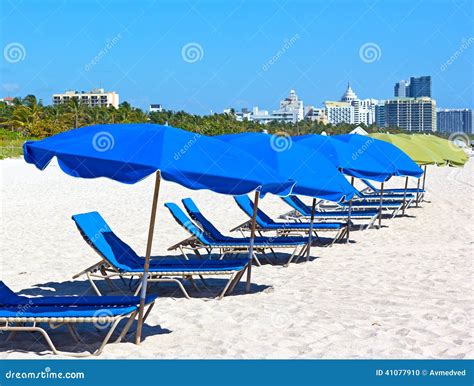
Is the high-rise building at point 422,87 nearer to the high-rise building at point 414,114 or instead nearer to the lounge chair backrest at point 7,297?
the high-rise building at point 414,114

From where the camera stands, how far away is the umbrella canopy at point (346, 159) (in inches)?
484

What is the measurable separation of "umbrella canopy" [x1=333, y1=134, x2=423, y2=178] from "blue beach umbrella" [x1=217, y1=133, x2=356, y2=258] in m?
3.43

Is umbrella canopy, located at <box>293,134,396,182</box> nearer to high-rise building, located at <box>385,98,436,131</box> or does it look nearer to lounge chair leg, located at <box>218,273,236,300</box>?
lounge chair leg, located at <box>218,273,236,300</box>

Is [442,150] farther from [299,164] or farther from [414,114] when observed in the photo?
[414,114]

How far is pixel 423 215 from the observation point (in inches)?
669

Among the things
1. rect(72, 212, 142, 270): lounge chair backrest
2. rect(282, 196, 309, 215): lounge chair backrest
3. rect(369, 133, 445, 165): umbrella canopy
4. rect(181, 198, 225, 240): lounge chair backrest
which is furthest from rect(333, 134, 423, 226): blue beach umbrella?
rect(72, 212, 142, 270): lounge chair backrest

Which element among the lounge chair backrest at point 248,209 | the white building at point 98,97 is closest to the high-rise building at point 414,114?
the white building at point 98,97

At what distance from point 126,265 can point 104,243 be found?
346 millimetres

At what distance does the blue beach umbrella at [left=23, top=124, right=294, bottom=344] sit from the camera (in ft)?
19.5

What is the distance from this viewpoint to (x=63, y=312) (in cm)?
594

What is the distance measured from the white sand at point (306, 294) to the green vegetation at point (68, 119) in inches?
1107
